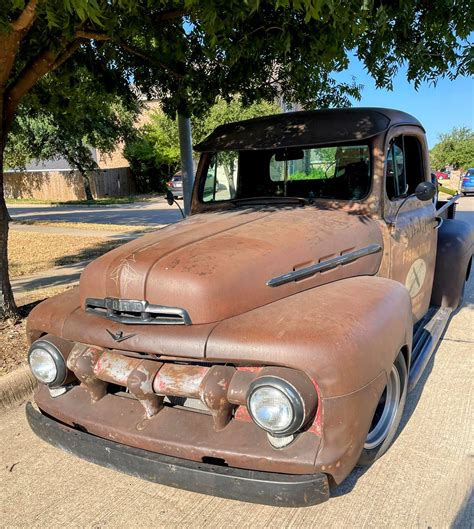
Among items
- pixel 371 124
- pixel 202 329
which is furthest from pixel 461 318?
pixel 202 329

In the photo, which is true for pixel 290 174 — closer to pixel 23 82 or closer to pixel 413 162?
pixel 413 162

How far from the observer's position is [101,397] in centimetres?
254

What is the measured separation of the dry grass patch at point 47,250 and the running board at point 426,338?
6.42 m

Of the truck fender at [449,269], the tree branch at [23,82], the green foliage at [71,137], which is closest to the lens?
the truck fender at [449,269]

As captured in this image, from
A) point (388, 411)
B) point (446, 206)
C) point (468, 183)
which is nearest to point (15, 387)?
point (388, 411)

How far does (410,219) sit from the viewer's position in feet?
12.0

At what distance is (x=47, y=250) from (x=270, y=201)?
27.2ft

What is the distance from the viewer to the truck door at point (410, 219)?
11.3 feet

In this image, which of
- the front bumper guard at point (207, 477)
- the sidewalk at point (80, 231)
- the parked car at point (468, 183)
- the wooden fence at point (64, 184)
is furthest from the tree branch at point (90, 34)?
the wooden fence at point (64, 184)

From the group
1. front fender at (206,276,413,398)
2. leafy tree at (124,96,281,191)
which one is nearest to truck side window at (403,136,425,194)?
front fender at (206,276,413,398)

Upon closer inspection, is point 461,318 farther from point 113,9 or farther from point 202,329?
point 113,9

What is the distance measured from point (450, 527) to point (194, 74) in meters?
5.63

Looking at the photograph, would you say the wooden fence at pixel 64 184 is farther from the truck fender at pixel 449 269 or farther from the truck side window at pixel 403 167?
the truck side window at pixel 403 167

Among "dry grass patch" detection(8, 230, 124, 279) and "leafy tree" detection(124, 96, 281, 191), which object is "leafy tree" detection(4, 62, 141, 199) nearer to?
"leafy tree" detection(124, 96, 281, 191)
